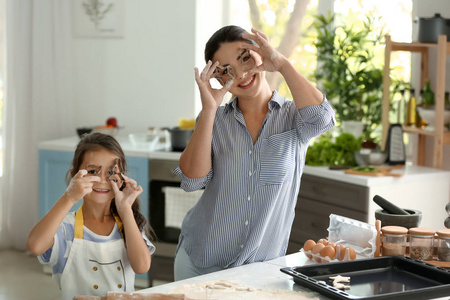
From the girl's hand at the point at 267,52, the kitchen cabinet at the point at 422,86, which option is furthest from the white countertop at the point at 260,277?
the kitchen cabinet at the point at 422,86

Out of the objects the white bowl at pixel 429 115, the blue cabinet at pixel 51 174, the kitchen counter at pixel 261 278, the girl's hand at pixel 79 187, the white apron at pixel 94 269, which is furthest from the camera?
the blue cabinet at pixel 51 174

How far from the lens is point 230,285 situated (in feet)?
6.58

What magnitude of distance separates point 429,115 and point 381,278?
2179 millimetres

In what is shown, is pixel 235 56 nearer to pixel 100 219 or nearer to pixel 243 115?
pixel 243 115

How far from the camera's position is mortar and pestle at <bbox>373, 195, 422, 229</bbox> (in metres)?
2.41

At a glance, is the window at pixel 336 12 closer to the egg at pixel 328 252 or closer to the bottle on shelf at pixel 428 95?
the bottle on shelf at pixel 428 95

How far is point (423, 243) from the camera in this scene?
7.32 ft

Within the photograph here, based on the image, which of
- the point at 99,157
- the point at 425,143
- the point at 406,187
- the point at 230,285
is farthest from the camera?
the point at 425,143

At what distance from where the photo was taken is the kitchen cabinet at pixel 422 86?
3.85 metres

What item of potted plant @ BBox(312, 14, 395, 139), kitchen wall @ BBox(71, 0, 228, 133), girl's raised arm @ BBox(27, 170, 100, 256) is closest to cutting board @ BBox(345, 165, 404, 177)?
potted plant @ BBox(312, 14, 395, 139)

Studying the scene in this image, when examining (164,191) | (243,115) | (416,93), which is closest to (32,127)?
(164,191)

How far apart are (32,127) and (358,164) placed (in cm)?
274

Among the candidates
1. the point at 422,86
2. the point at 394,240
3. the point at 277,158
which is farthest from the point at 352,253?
the point at 422,86

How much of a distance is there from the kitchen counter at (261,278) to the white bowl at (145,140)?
2.48 metres
